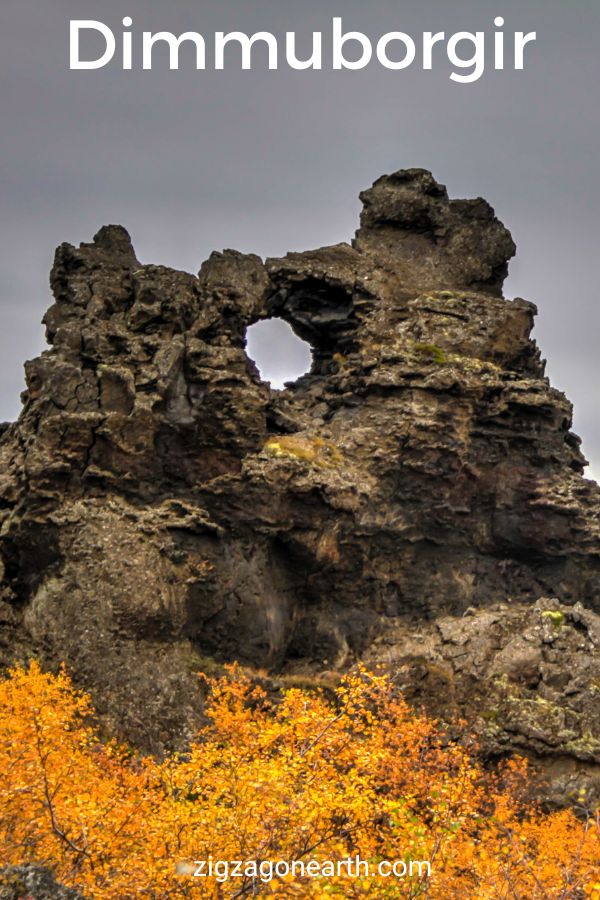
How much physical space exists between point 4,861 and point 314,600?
106ft

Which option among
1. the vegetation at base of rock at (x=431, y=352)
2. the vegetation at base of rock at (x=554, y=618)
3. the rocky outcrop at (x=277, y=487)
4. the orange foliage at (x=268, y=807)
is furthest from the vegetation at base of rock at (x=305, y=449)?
the vegetation at base of rock at (x=554, y=618)

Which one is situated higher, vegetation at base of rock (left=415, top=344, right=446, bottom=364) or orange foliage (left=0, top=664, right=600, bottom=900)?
vegetation at base of rock (left=415, top=344, right=446, bottom=364)

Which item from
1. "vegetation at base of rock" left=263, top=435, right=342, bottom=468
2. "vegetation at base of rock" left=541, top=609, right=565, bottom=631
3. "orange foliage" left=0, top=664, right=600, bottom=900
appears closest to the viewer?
"orange foliage" left=0, top=664, right=600, bottom=900

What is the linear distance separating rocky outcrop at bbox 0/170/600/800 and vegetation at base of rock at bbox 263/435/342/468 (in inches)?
5.5

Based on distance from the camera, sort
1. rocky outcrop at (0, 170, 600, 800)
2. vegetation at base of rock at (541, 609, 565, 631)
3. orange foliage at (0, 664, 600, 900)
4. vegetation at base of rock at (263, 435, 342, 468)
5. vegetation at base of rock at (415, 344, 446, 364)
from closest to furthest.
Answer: orange foliage at (0, 664, 600, 900) → rocky outcrop at (0, 170, 600, 800) → vegetation at base of rock at (541, 609, 565, 631) → vegetation at base of rock at (263, 435, 342, 468) → vegetation at base of rock at (415, 344, 446, 364)

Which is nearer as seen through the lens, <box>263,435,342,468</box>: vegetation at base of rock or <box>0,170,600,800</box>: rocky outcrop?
<box>0,170,600,800</box>: rocky outcrop

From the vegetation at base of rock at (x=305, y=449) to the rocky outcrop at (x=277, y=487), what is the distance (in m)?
0.14

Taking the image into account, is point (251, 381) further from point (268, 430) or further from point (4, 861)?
point (4, 861)

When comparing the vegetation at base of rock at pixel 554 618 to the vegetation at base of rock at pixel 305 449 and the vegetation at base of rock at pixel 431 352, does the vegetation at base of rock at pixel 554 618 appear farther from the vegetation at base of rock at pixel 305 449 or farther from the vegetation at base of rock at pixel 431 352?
the vegetation at base of rock at pixel 431 352

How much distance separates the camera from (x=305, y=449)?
53250mm

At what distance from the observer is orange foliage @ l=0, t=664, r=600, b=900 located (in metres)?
20.4

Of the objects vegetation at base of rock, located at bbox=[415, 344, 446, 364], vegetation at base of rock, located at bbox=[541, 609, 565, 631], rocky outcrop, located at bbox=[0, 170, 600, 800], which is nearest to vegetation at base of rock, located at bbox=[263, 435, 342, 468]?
rocky outcrop, located at bbox=[0, 170, 600, 800]

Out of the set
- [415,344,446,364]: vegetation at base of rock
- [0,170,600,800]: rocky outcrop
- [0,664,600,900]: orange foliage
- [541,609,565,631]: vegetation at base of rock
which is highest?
[415,344,446,364]: vegetation at base of rock

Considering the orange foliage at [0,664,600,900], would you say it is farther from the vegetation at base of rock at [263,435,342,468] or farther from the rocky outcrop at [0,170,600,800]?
the vegetation at base of rock at [263,435,342,468]
